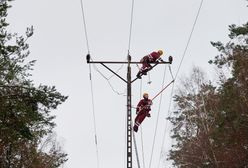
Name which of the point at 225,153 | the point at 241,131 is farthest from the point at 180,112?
the point at 241,131

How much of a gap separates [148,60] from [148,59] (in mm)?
38

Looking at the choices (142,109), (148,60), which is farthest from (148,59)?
(142,109)

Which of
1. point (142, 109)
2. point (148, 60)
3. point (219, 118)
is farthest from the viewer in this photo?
point (219, 118)

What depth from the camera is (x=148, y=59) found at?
1337cm

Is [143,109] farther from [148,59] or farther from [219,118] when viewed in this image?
[219,118]

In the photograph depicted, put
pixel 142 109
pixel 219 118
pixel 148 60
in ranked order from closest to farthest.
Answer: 1. pixel 148 60
2. pixel 142 109
3. pixel 219 118

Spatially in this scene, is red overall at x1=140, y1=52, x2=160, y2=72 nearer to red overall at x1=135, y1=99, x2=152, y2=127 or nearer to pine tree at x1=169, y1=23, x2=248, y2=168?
red overall at x1=135, y1=99, x2=152, y2=127

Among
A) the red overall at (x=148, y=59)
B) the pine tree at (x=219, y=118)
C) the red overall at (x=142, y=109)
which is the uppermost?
the pine tree at (x=219, y=118)

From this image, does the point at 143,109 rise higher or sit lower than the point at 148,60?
lower

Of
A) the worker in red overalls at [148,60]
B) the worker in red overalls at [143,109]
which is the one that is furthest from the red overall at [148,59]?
the worker in red overalls at [143,109]

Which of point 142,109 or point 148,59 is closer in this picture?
point 148,59

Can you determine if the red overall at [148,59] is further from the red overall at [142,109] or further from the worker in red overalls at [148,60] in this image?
the red overall at [142,109]

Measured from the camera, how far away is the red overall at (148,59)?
518 inches

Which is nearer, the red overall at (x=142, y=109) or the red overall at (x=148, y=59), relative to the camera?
the red overall at (x=148, y=59)
